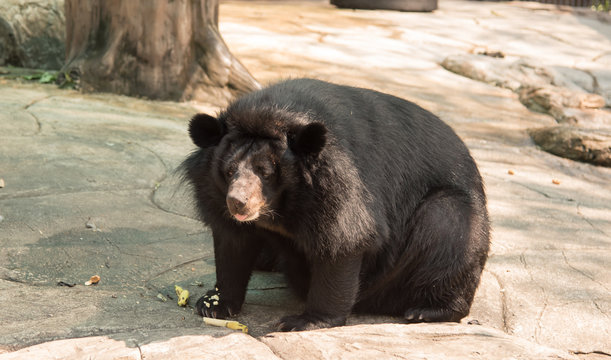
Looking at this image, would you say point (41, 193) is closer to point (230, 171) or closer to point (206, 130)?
point (206, 130)

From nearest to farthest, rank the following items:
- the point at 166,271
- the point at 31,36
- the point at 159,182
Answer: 1. the point at 166,271
2. the point at 159,182
3. the point at 31,36

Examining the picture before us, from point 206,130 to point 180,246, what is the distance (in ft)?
3.73

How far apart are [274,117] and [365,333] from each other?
973 mm

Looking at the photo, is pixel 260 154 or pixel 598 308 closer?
pixel 260 154

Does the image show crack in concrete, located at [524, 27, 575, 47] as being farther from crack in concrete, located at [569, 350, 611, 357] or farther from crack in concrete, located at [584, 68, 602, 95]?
crack in concrete, located at [569, 350, 611, 357]

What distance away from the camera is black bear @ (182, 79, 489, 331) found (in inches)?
122

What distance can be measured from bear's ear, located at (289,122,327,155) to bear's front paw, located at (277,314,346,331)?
→ 2.58 feet

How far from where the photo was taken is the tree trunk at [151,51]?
6.83 metres

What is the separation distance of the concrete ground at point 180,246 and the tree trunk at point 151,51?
0.20 meters

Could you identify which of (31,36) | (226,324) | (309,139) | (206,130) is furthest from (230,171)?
(31,36)

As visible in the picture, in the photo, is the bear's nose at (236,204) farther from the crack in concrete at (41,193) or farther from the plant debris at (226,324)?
the crack in concrete at (41,193)

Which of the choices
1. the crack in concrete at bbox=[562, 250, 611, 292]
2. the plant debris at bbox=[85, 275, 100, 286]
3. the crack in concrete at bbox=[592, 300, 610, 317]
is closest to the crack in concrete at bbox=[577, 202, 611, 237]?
the crack in concrete at bbox=[562, 250, 611, 292]

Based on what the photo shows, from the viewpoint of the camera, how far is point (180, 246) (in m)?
4.12

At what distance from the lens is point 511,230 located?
16.2ft
